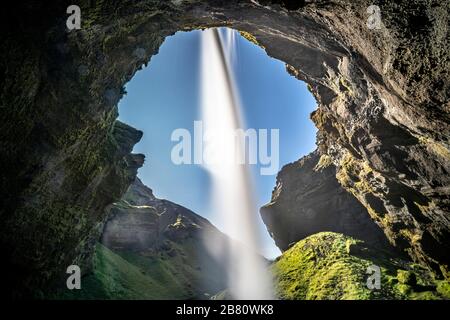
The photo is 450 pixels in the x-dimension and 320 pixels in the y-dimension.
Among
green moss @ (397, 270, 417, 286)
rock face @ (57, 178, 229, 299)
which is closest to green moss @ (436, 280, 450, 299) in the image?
green moss @ (397, 270, 417, 286)

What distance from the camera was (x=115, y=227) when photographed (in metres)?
68.1

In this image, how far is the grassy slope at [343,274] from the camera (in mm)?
21688

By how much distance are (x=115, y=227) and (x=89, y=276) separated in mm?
34219

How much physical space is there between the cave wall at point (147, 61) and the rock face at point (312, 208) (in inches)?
396

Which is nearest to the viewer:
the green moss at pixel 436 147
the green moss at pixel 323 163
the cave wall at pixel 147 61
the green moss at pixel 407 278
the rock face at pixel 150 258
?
the cave wall at pixel 147 61

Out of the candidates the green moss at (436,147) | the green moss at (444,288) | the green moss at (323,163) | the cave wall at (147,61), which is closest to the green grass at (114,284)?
the cave wall at (147,61)

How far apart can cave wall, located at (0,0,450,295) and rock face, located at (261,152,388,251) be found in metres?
10.0

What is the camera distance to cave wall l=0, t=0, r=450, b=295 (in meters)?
12.3

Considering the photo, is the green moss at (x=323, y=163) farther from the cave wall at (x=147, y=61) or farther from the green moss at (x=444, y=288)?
the green moss at (x=444, y=288)

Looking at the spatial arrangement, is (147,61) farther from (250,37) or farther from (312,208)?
(312,208)

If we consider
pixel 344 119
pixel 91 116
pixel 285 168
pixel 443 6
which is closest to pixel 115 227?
pixel 285 168

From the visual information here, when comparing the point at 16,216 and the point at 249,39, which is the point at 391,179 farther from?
the point at 16,216

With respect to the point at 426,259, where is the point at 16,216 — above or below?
above

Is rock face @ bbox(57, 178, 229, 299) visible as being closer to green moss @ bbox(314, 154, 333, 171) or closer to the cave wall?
the cave wall
